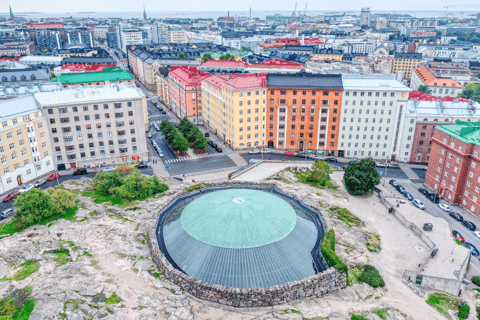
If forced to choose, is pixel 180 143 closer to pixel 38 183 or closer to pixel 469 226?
pixel 38 183

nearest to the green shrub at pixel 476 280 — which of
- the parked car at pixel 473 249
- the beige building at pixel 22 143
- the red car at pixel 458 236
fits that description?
the parked car at pixel 473 249

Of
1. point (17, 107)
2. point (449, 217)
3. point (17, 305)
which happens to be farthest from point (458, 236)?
point (17, 107)

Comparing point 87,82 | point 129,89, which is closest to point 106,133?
point 129,89

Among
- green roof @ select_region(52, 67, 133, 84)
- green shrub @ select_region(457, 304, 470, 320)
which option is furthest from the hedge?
green roof @ select_region(52, 67, 133, 84)

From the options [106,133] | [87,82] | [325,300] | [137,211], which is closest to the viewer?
[325,300]

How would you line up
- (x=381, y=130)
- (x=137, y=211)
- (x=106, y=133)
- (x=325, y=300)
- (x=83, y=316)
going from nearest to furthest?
1. (x=83, y=316)
2. (x=325, y=300)
3. (x=137, y=211)
4. (x=106, y=133)
5. (x=381, y=130)

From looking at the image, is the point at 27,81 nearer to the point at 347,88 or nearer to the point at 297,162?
the point at 297,162
